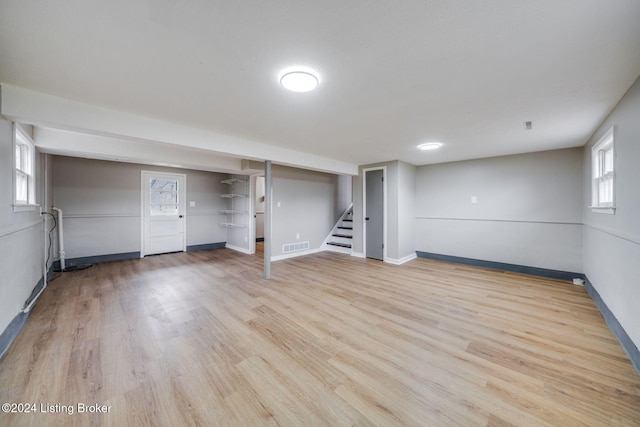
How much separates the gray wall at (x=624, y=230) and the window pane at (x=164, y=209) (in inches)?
299

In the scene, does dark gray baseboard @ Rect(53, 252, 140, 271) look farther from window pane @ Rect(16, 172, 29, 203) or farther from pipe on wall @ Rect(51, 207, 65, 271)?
window pane @ Rect(16, 172, 29, 203)

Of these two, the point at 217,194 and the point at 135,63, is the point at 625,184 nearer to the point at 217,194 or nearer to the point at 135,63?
the point at 135,63

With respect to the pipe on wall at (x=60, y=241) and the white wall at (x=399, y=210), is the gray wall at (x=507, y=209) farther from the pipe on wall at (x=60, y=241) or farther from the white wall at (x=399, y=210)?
the pipe on wall at (x=60, y=241)

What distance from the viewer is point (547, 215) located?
4.17m

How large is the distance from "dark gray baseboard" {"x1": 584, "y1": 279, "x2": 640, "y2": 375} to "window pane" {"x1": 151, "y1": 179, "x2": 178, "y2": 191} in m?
7.76

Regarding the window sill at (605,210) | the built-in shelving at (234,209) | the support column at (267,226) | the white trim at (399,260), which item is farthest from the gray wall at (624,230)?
the built-in shelving at (234,209)

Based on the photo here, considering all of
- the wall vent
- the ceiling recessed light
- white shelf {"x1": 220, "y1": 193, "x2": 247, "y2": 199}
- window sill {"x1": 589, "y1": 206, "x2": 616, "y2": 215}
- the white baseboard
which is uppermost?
the ceiling recessed light

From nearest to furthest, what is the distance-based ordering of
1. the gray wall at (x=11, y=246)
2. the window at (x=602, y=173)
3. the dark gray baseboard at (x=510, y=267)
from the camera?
the gray wall at (x=11, y=246) < the window at (x=602, y=173) < the dark gray baseboard at (x=510, y=267)

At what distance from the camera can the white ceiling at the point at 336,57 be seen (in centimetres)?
123

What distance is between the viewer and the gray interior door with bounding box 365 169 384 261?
212 inches

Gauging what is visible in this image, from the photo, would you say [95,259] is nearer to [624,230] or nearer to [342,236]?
[342,236]

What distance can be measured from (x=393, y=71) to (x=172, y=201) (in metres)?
6.16

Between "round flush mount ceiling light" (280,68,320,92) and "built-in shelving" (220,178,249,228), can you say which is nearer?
"round flush mount ceiling light" (280,68,320,92)

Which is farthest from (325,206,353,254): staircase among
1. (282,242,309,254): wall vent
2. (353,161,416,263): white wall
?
(282,242,309,254): wall vent
